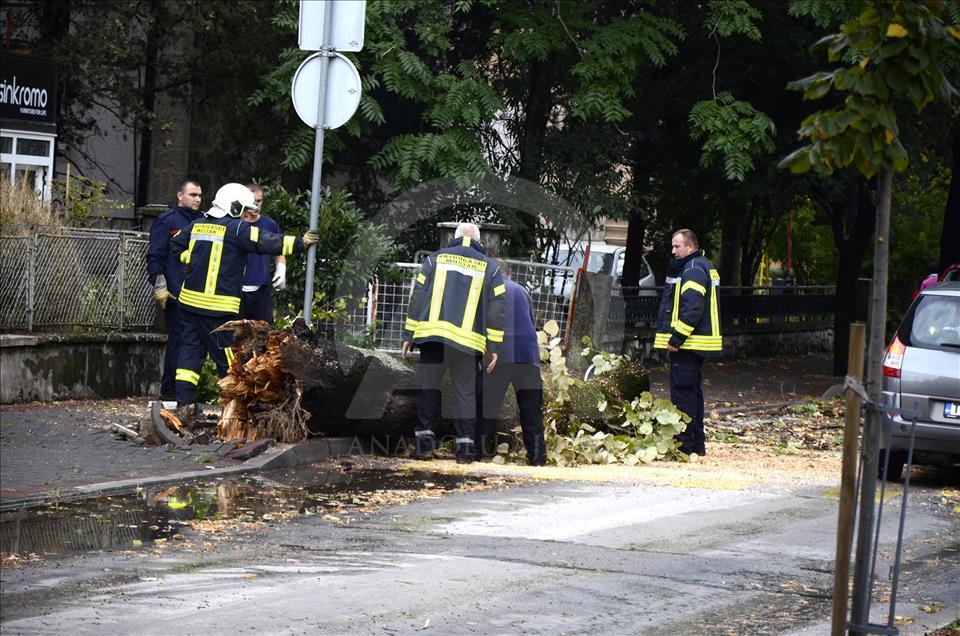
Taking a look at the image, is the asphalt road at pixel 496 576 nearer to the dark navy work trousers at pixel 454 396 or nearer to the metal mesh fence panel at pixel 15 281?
the dark navy work trousers at pixel 454 396

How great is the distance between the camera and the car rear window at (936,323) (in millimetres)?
11703

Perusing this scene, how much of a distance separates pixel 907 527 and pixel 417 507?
3107 mm

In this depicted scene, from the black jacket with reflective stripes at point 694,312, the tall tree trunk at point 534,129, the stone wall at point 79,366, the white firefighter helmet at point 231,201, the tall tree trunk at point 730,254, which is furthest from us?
the tall tree trunk at point 730,254

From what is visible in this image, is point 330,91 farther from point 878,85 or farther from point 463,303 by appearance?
point 878,85

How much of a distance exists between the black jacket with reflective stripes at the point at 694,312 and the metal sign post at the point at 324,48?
313 centimetres

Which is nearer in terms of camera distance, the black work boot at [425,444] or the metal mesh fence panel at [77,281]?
the black work boot at [425,444]

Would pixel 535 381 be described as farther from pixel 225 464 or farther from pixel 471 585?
pixel 471 585

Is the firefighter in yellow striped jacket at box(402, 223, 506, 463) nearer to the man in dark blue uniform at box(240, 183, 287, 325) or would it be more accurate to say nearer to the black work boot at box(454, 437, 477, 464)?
the black work boot at box(454, 437, 477, 464)

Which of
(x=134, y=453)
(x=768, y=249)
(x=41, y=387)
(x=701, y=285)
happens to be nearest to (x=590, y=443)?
(x=701, y=285)

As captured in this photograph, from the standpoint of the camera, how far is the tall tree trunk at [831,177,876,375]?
23.0 meters

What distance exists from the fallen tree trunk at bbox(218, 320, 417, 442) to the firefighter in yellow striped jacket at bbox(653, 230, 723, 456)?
105 inches

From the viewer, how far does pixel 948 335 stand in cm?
1171

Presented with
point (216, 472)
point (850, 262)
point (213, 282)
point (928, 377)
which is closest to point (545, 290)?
point (213, 282)

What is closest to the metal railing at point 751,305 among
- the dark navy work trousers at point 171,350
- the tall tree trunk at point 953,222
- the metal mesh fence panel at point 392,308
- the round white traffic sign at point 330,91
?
the tall tree trunk at point 953,222
